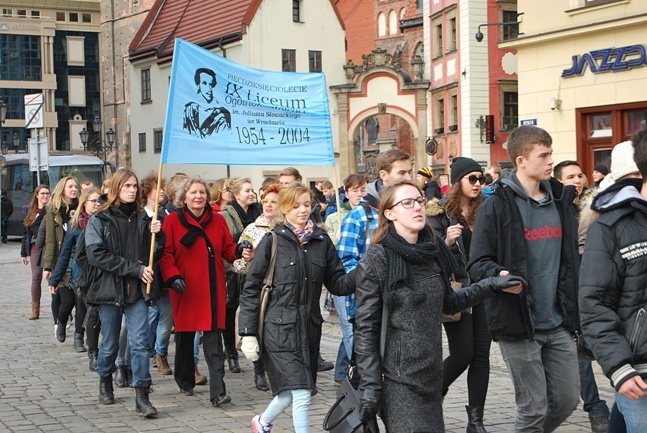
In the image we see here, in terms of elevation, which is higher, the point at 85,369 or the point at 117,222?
the point at 117,222

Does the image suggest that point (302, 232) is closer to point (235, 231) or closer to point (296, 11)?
point (235, 231)

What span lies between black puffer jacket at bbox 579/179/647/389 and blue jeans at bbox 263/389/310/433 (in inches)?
97.6

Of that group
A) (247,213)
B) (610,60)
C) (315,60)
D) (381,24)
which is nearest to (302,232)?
(247,213)

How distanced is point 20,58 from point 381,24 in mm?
33329

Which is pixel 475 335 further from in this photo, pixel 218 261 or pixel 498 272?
pixel 218 261

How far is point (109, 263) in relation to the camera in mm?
8570

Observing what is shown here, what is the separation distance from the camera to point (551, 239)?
602cm

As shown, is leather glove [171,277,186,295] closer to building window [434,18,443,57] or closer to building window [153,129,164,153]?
building window [434,18,443,57]

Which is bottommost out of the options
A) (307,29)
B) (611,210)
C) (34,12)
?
(611,210)

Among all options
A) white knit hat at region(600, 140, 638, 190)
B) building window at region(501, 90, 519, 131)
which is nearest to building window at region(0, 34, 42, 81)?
building window at region(501, 90, 519, 131)

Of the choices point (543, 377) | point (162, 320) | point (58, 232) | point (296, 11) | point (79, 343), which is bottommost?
point (79, 343)

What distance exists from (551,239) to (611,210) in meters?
1.36

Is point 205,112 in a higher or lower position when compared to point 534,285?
higher

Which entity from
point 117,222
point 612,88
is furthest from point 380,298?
point 612,88
